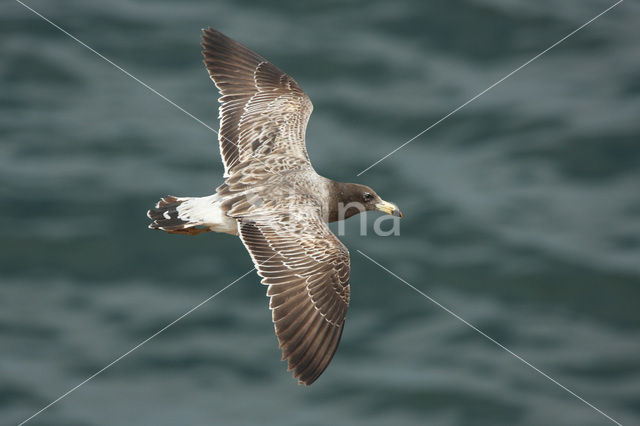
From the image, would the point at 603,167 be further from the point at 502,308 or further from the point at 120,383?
the point at 120,383

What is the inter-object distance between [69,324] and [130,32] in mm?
5282

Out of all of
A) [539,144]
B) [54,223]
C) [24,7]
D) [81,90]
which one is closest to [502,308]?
[539,144]

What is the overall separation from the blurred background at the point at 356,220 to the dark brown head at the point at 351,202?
2.18m

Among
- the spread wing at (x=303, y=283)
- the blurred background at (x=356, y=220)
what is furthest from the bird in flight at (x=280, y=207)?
the blurred background at (x=356, y=220)

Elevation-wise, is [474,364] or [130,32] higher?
[130,32]

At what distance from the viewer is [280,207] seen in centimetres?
884

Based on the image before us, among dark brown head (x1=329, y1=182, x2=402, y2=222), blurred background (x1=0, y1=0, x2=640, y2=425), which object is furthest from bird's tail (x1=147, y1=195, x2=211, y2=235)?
blurred background (x1=0, y1=0, x2=640, y2=425)

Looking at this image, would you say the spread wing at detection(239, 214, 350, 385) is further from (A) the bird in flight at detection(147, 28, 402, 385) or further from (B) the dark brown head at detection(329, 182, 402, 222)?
(B) the dark brown head at detection(329, 182, 402, 222)

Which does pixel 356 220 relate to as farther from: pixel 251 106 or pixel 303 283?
pixel 303 283

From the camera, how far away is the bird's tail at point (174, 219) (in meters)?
8.97

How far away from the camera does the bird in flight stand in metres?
8.05

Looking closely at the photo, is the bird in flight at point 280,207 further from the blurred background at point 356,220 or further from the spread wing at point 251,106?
the blurred background at point 356,220

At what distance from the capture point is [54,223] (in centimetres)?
1209


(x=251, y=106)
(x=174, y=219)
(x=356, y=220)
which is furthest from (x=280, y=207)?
(x=356, y=220)
